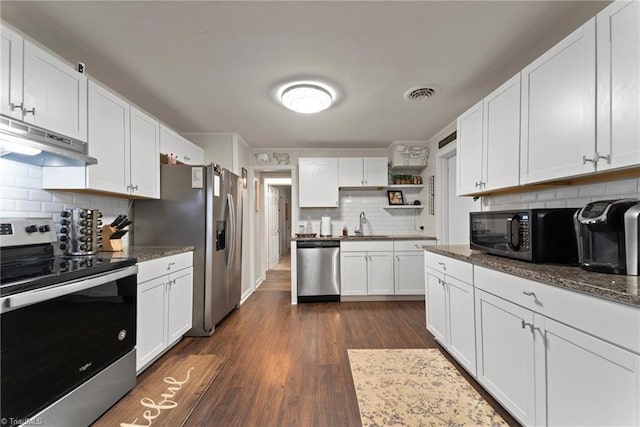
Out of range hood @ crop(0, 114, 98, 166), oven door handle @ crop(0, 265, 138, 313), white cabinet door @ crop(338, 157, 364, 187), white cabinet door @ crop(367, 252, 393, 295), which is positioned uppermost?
white cabinet door @ crop(338, 157, 364, 187)

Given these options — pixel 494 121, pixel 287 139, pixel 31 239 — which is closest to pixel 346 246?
pixel 287 139

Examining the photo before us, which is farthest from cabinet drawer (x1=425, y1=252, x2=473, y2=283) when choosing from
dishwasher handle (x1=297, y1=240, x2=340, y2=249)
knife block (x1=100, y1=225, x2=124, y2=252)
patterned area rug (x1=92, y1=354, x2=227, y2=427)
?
knife block (x1=100, y1=225, x2=124, y2=252)

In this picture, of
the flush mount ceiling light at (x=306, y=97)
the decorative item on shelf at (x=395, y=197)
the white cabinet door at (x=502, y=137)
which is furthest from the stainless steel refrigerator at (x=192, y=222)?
the decorative item on shelf at (x=395, y=197)

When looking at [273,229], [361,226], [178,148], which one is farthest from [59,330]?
[273,229]

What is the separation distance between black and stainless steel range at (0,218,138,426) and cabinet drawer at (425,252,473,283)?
2254 millimetres

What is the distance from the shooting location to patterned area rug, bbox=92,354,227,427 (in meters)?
1.51

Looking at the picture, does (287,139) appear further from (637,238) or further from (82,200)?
(637,238)

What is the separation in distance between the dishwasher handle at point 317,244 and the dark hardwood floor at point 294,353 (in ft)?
2.59

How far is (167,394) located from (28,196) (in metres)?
1.57

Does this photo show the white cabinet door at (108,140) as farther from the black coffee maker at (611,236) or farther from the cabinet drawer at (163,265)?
the black coffee maker at (611,236)

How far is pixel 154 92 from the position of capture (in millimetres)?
2449

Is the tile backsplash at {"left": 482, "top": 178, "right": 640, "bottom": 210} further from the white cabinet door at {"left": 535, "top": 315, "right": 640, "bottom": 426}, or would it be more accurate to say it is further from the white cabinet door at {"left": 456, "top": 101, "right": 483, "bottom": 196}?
the white cabinet door at {"left": 535, "top": 315, "right": 640, "bottom": 426}

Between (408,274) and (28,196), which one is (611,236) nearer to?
(408,274)

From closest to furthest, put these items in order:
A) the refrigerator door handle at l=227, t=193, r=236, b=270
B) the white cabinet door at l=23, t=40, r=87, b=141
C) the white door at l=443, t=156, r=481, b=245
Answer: the white cabinet door at l=23, t=40, r=87, b=141, the refrigerator door handle at l=227, t=193, r=236, b=270, the white door at l=443, t=156, r=481, b=245
